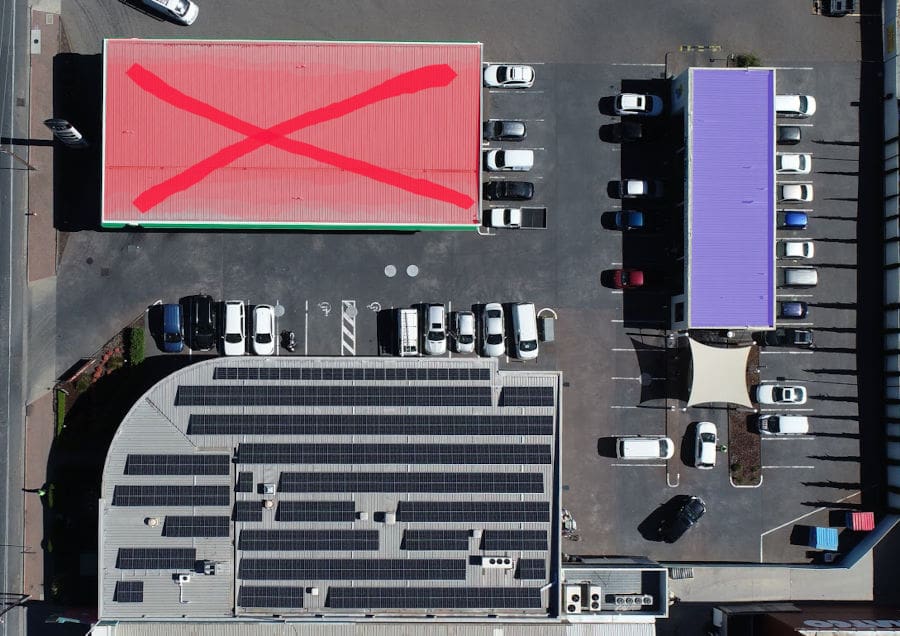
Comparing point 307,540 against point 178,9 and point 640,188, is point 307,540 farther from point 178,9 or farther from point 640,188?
point 178,9

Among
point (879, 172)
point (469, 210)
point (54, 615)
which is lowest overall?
point (54, 615)

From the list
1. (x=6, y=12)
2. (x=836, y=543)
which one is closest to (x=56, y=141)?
(x=6, y=12)

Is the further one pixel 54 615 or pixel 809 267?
pixel 809 267

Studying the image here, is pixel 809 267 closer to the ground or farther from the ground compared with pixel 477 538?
farther from the ground

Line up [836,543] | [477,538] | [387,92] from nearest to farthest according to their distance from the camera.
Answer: [477,538] < [387,92] < [836,543]

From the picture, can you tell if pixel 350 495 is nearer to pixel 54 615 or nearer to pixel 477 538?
pixel 477 538

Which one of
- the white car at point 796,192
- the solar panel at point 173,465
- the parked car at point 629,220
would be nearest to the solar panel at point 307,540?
the solar panel at point 173,465

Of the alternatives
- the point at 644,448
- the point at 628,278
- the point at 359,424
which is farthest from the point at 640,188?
the point at 359,424

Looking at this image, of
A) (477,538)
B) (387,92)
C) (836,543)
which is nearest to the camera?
(477,538)
